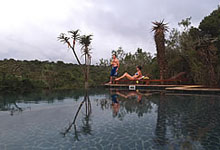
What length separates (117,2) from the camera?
50.8 feet

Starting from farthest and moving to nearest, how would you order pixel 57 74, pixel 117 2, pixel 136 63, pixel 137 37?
pixel 137 37 < pixel 136 63 < pixel 57 74 < pixel 117 2

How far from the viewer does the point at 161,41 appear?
15.9m

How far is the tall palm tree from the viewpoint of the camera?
15851 millimetres

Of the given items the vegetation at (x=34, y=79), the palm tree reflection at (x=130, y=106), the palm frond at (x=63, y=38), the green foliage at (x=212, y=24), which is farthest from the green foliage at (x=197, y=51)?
the palm frond at (x=63, y=38)

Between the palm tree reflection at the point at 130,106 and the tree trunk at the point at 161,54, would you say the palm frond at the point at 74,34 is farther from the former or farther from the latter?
the palm tree reflection at the point at 130,106

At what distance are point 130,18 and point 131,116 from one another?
1458 cm

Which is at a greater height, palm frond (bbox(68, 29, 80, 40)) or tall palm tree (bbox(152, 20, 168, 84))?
palm frond (bbox(68, 29, 80, 40))

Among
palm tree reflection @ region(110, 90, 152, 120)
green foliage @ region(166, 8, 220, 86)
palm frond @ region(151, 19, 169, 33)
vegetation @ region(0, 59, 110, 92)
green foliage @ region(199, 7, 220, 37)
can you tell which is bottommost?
palm tree reflection @ region(110, 90, 152, 120)

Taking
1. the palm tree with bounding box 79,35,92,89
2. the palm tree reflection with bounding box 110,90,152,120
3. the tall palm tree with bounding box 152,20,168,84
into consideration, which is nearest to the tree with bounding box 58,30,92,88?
the palm tree with bounding box 79,35,92,89

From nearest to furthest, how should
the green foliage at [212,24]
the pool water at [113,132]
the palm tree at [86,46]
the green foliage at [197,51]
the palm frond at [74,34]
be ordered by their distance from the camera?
the pool water at [113,132] < the green foliage at [197,51] < the green foliage at [212,24] < the palm frond at [74,34] < the palm tree at [86,46]

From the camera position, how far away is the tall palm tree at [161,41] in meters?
15.9

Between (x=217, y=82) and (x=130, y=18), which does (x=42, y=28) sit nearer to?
(x=130, y=18)

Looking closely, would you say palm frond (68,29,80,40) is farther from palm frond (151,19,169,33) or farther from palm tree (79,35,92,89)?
palm frond (151,19,169,33)

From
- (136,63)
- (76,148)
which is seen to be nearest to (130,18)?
(136,63)
